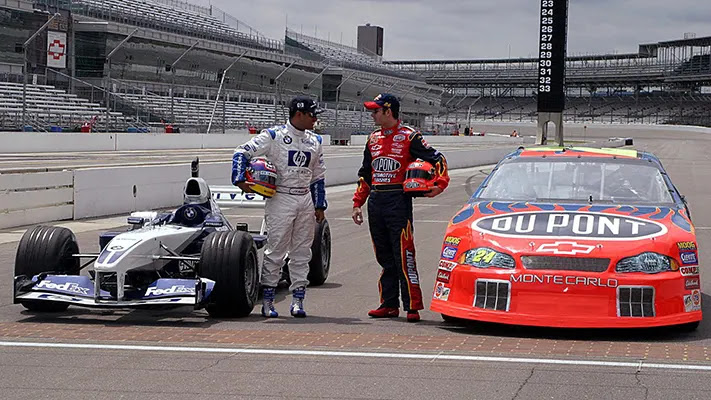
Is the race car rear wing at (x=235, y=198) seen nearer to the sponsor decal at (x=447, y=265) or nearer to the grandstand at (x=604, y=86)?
the sponsor decal at (x=447, y=265)

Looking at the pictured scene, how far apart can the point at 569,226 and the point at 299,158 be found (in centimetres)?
222

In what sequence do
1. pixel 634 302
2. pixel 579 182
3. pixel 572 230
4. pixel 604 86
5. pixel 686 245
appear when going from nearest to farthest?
pixel 634 302 → pixel 686 245 → pixel 572 230 → pixel 579 182 → pixel 604 86

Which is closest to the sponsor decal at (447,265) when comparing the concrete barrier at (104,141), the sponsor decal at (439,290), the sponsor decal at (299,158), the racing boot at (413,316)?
the sponsor decal at (439,290)

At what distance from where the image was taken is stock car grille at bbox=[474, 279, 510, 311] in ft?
22.8

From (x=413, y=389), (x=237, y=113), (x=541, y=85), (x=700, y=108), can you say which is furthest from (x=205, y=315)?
(x=700, y=108)

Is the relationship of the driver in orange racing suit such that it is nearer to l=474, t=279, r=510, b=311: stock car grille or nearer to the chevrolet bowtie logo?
l=474, t=279, r=510, b=311: stock car grille

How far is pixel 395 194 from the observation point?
7.80 meters

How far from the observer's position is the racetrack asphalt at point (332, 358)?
5441 mm

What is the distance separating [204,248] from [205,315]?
24.0 inches

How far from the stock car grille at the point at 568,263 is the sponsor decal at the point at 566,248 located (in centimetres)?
5

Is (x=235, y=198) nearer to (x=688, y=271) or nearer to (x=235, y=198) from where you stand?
(x=235, y=198)

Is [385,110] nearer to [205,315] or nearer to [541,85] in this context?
[205,315]

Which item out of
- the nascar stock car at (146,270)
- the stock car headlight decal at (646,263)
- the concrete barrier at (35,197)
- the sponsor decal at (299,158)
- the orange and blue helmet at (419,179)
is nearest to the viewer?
the stock car headlight decal at (646,263)

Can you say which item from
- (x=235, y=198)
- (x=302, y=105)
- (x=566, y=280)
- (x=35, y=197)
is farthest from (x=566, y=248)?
(x=35, y=197)
